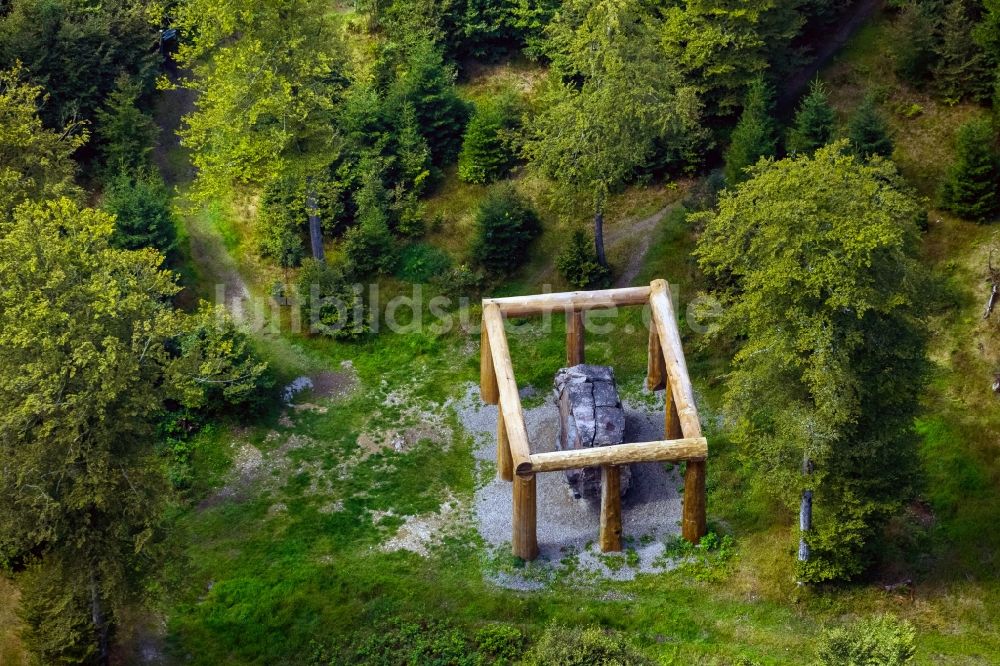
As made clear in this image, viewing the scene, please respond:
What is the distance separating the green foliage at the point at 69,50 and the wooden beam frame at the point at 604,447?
849 inches

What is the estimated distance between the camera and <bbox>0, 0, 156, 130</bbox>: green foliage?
48.8 meters

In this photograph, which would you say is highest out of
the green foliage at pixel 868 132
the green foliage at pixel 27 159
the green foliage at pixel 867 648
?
the green foliage at pixel 27 159

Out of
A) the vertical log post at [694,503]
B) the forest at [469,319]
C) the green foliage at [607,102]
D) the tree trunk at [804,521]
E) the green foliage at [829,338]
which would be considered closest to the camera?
Answer: the green foliage at [829,338]

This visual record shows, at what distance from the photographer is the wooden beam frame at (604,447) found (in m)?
33.4

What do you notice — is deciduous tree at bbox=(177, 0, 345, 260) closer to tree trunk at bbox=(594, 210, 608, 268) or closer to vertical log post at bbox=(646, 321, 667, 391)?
tree trunk at bbox=(594, 210, 608, 268)

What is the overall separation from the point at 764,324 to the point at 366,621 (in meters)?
13.2

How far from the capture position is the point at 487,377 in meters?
40.4

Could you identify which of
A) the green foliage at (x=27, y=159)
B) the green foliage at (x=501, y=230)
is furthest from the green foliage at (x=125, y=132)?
the green foliage at (x=501, y=230)

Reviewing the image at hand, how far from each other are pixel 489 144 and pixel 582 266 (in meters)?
6.96

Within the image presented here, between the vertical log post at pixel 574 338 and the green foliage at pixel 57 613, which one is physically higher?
the vertical log post at pixel 574 338

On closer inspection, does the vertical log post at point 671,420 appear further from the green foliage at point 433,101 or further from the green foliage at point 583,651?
the green foliage at point 433,101

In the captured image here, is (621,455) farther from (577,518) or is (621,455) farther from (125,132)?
(125,132)

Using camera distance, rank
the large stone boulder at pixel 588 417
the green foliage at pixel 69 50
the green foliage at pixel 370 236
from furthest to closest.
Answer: the green foliage at pixel 69 50 → the green foliage at pixel 370 236 → the large stone boulder at pixel 588 417

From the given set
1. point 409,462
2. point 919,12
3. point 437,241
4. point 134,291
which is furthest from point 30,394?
point 919,12
